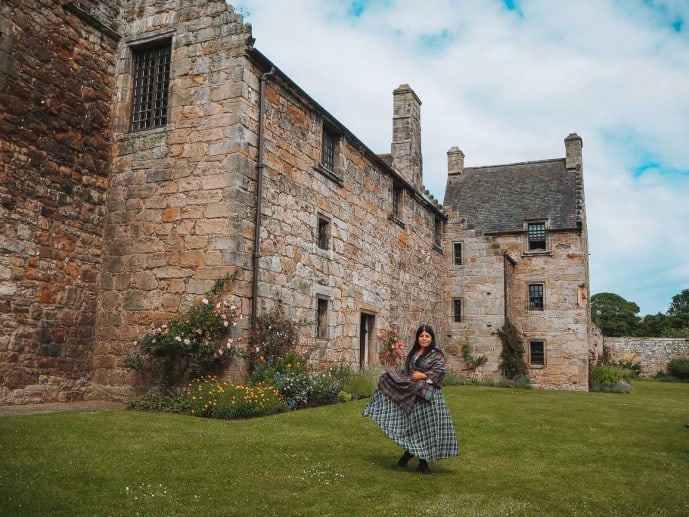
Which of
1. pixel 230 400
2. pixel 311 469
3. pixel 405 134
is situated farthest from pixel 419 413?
pixel 405 134

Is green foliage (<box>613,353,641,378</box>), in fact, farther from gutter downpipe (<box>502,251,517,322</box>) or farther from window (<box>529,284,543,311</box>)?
gutter downpipe (<box>502,251,517,322</box>)

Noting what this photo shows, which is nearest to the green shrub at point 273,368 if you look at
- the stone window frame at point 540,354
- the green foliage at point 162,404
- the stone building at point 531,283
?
the green foliage at point 162,404

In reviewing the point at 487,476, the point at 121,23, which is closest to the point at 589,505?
the point at 487,476

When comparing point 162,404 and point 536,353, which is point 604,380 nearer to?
point 536,353

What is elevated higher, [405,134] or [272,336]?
[405,134]

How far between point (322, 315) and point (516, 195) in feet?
52.1

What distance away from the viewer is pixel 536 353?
25.3m

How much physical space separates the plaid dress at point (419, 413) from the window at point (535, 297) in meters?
19.5

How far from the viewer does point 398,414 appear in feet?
22.9

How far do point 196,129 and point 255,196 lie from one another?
168 centimetres

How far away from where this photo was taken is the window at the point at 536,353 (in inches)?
989

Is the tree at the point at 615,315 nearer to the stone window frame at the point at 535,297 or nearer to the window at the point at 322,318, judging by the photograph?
the stone window frame at the point at 535,297

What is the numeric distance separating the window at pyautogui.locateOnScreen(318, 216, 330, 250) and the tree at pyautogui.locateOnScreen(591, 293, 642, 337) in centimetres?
5197

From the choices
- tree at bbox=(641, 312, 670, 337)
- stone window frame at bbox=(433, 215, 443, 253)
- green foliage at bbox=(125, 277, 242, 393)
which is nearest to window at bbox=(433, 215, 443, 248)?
stone window frame at bbox=(433, 215, 443, 253)
